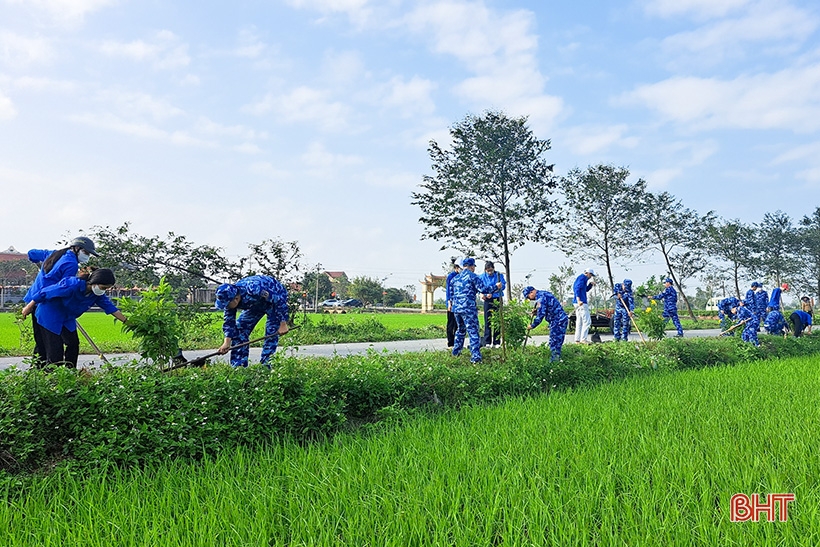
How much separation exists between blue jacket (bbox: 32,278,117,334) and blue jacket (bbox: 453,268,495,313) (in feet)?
13.8

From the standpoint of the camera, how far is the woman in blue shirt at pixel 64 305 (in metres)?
4.08

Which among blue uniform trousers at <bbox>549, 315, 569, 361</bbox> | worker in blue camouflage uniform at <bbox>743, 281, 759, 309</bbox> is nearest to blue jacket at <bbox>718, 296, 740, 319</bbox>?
worker in blue camouflage uniform at <bbox>743, 281, 759, 309</bbox>

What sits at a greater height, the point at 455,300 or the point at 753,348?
the point at 455,300

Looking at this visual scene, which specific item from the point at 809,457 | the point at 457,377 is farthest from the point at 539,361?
the point at 809,457

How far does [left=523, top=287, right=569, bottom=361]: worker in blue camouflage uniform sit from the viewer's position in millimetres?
6828

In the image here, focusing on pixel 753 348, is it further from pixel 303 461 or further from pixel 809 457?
pixel 303 461

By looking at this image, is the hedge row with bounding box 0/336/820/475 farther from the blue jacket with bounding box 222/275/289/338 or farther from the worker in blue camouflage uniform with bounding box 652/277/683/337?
the worker in blue camouflage uniform with bounding box 652/277/683/337

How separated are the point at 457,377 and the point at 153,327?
266cm

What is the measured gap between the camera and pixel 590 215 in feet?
68.5

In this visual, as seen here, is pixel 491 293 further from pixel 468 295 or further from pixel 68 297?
pixel 68 297

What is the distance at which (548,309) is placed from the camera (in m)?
7.06

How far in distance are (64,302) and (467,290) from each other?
4548 millimetres

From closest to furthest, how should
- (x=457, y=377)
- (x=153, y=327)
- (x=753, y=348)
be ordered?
1. (x=153, y=327)
2. (x=457, y=377)
3. (x=753, y=348)

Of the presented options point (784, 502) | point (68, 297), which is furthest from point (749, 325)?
point (68, 297)
